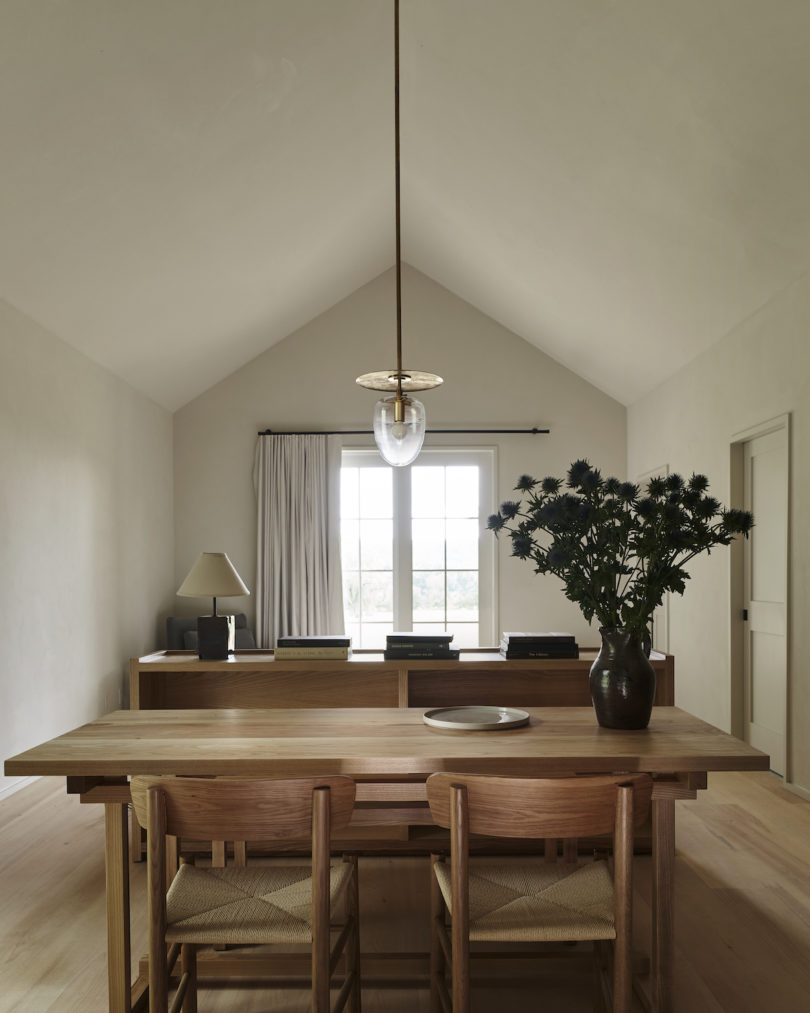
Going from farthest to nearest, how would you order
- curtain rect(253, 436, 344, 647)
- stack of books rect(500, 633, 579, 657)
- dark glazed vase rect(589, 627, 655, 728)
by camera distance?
1. curtain rect(253, 436, 344, 647)
2. stack of books rect(500, 633, 579, 657)
3. dark glazed vase rect(589, 627, 655, 728)

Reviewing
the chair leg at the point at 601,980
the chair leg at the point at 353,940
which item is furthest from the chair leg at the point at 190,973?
the chair leg at the point at 601,980

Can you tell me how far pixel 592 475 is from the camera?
83.7 inches

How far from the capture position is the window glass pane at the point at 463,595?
7344mm

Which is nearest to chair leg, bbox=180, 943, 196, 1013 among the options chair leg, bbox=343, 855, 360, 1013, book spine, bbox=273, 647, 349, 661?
chair leg, bbox=343, 855, 360, 1013

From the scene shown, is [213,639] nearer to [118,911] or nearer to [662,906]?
[118,911]

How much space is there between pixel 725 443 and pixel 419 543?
9.82 feet

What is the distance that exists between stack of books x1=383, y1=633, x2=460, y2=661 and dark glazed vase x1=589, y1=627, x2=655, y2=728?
1.14m

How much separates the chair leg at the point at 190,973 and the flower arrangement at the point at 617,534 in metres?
1.25

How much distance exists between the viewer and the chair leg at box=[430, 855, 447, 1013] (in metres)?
2.01

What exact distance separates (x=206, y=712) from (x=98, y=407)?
3621mm

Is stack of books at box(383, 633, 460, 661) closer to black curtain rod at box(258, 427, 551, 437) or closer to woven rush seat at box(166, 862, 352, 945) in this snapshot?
woven rush seat at box(166, 862, 352, 945)

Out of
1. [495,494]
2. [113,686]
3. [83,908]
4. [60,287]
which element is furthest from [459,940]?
[495,494]

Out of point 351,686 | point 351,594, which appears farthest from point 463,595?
point 351,686

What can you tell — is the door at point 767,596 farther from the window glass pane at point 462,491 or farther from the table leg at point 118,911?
the table leg at point 118,911
